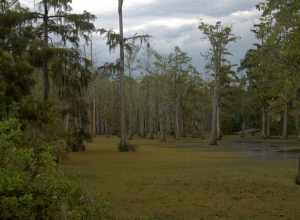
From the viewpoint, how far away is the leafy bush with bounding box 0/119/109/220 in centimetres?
475

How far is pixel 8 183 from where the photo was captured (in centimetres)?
464

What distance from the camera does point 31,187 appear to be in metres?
5.05

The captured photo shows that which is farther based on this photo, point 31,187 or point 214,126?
point 214,126

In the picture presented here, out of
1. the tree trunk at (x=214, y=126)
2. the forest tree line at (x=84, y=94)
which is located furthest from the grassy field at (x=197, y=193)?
→ the tree trunk at (x=214, y=126)

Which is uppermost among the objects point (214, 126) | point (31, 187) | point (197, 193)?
point (31, 187)

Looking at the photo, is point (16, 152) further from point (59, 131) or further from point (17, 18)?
point (59, 131)

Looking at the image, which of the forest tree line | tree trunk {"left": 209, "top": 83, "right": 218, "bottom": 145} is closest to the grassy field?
the forest tree line

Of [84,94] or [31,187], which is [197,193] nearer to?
[31,187]

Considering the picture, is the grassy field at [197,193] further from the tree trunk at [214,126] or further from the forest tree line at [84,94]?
the tree trunk at [214,126]

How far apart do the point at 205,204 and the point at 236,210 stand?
1049 millimetres

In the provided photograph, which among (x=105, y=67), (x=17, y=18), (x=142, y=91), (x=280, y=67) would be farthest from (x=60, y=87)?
(x=142, y=91)

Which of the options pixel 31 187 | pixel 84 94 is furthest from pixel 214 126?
pixel 31 187

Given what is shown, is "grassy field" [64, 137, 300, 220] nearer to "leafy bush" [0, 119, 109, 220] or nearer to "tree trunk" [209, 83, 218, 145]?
"leafy bush" [0, 119, 109, 220]

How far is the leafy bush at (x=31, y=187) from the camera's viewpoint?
4.75 metres
